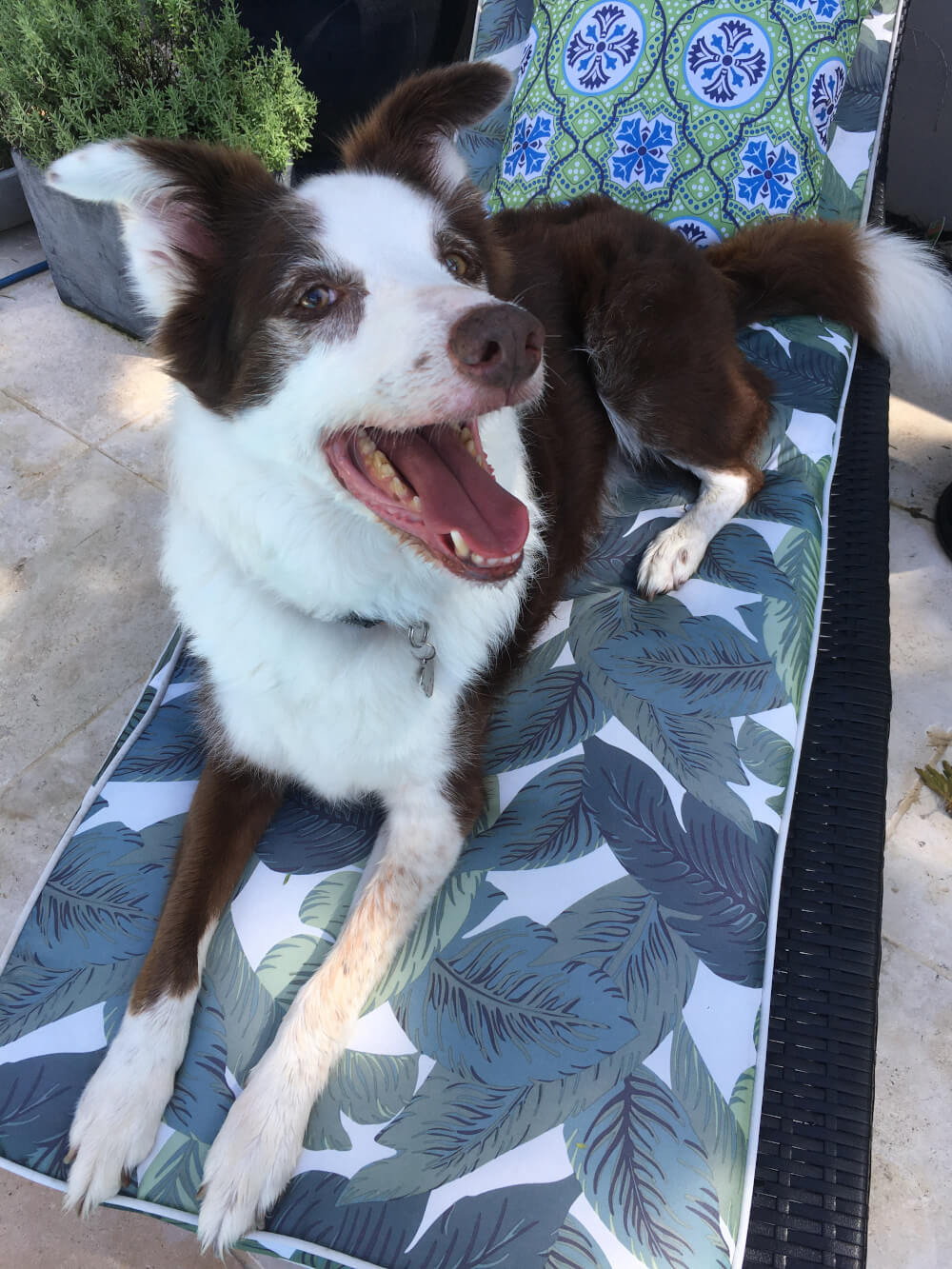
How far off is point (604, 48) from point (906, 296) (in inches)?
46.7

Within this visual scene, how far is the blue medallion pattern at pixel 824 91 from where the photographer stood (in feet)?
8.87

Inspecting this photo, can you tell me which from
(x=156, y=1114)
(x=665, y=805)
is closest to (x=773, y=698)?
(x=665, y=805)

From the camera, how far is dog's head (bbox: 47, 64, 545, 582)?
1.36m

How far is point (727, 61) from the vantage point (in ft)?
8.80

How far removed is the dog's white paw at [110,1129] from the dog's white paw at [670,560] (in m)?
1.48

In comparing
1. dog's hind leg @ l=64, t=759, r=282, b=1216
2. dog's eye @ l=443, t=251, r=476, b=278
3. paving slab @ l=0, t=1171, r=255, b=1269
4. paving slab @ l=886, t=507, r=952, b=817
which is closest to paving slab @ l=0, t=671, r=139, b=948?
paving slab @ l=0, t=1171, r=255, b=1269

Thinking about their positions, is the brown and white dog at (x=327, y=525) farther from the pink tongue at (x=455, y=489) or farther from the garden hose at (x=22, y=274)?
the garden hose at (x=22, y=274)

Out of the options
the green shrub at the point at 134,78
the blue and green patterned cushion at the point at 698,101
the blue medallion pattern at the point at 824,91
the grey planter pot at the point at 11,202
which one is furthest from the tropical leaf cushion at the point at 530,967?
the grey planter pot at the point at 11,202

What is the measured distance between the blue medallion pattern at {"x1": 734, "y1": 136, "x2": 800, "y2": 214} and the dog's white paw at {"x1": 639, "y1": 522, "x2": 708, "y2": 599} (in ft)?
3.79

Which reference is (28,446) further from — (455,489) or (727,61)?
(727,61)

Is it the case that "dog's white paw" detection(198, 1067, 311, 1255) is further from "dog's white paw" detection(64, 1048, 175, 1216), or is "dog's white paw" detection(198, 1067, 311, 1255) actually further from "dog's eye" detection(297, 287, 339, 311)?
"dog's eye" detection(297, 287, 339, 311)

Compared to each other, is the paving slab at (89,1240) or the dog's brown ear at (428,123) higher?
the dog's brown ear at (428,123)

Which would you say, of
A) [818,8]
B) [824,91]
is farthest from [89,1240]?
[818,8]

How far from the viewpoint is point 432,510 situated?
150 centimetres
